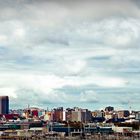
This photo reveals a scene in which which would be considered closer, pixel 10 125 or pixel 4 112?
pixel 10 125

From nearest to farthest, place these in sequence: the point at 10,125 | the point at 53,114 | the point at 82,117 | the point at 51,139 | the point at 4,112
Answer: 1. the point at 51,139
2. the point at 10,125
3. the point at 82,117
4. the point at 53,114
5. the point at 4,112

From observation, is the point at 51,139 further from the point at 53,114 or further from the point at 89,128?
the point at 53,114

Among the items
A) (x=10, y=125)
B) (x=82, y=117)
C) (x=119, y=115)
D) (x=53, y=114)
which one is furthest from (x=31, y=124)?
(x=119, y=115)

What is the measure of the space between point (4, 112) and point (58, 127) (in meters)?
89.7

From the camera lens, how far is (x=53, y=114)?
169 metres

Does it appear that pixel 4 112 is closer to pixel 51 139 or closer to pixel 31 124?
pixel 31 124

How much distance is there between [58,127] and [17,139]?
30025 millimetres

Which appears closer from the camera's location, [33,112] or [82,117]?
[82,117]

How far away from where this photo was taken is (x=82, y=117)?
156m

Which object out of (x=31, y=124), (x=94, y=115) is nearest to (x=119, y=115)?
(x=94, y=115)

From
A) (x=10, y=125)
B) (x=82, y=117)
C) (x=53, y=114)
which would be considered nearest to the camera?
(x=10, y=125)

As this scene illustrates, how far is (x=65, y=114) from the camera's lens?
16512cm

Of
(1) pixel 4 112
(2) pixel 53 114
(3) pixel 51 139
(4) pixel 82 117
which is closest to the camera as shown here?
(3) pixel 51 139

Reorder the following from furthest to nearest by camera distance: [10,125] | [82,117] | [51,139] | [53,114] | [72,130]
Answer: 1. [53,114]
2. [82,117]
3. [10,125]
4. [72,130]
5. [51,139]
